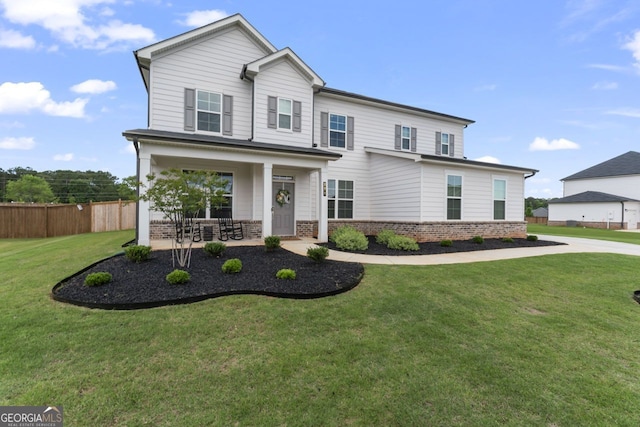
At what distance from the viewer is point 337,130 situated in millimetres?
13516

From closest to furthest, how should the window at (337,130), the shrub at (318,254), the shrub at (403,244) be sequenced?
the shrub at (318,254) < the shrub at (403,244) < the window at (337,130)

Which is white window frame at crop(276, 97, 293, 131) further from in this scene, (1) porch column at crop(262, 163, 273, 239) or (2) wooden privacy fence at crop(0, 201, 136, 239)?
(2) wooden privacy fence at crop(0, 201, 136, 239)

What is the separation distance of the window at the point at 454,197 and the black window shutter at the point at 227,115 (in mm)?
9367

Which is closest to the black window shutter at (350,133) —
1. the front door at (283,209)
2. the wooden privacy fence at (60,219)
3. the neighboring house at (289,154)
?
the neighboring house at (289,154)

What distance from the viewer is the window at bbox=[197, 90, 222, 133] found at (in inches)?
421

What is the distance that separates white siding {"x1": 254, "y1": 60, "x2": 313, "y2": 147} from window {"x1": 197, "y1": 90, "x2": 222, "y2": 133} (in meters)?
1.47

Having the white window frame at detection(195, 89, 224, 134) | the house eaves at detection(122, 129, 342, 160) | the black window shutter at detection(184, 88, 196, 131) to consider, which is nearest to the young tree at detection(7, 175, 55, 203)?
the black window shutter at detection(184, 88, 196, 131)

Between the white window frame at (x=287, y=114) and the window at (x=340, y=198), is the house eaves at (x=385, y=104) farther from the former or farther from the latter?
the window at (x=340, y=198)

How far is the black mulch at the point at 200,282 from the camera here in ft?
15.2

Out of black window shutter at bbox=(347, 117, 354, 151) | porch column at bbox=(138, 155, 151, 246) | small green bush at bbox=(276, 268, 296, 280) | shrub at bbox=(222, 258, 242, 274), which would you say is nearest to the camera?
small green bush at bbox=(276, 268, 296, 280)

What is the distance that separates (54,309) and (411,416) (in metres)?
5.28

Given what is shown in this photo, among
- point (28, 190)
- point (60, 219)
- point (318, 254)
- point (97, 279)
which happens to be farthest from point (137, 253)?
point (28, 190)

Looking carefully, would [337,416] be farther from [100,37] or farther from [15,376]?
[100,37]

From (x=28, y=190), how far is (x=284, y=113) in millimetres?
61029
